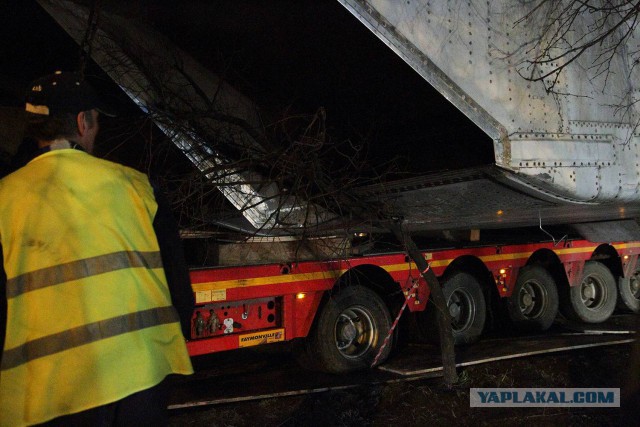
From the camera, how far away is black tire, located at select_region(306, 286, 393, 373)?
242 inches

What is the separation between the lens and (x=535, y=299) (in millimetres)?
8711

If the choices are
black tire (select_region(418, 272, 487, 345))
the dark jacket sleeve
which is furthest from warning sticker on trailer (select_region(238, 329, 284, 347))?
the dark jacket sleeve

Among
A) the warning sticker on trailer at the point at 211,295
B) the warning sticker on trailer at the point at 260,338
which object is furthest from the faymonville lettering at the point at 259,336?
the warning sticker on trailer at the point at 211,295

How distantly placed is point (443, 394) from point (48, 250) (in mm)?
4593

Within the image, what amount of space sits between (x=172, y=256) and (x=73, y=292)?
1.17 ft

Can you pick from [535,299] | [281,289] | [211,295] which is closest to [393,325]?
[281,289]

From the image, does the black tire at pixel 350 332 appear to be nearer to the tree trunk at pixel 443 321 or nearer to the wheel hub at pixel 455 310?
the tree trunk at pixel 443 321

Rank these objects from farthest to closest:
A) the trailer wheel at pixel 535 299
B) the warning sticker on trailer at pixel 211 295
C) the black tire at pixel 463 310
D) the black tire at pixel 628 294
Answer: the black tire at pixel 628 294
the trailer wheel at pixel 535 299
the black tire at pixel 463 310
the warning sticker on trailer at pixel 211 295

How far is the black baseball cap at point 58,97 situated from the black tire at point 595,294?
28.4 feet

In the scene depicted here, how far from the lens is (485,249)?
7.75 meters

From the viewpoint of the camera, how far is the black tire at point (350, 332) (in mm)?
6148

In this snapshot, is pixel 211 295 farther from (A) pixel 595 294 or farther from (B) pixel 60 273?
(A) pixel 595 294

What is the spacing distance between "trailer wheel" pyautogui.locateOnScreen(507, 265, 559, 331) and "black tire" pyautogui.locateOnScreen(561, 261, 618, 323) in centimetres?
70

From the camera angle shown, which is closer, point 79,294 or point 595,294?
point 79,294
